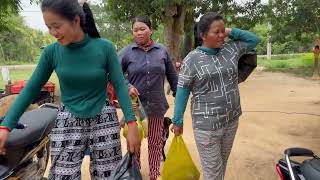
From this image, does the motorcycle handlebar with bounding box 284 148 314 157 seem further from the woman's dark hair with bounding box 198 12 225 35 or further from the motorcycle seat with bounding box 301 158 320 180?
the woman's dark hair with bounding box 198 12 225 35

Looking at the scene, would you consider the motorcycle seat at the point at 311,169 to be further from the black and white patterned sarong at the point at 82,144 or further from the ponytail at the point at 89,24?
the ponytail at the point at 89,24

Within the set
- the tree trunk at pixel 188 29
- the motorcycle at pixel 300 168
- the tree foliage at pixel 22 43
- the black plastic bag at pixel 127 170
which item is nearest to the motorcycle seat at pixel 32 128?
the black plastic bag at pixel 127 170

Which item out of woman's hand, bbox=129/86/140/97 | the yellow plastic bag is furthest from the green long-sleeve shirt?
woman's hand, bbox=129/86/140/97

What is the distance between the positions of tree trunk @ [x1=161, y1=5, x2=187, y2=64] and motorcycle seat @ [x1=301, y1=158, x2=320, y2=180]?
416 inches

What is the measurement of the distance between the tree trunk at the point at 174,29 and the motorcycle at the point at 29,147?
9.71 metres

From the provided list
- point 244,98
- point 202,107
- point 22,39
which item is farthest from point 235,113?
point 22,39

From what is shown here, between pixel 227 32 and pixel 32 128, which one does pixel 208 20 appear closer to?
pixel 227 32

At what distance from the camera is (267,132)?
23.2ft

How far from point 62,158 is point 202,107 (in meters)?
1.24

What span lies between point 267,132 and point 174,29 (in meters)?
6.94

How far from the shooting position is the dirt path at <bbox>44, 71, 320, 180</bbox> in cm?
518

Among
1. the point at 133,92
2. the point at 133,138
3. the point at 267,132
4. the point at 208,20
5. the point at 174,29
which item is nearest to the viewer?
the point at 133,138

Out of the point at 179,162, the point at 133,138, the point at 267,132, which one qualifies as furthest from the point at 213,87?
the point at 267,132

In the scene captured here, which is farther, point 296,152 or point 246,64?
point 246,64
